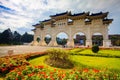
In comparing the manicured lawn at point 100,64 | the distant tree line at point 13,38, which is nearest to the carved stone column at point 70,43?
the manicured lawn at point 100,64

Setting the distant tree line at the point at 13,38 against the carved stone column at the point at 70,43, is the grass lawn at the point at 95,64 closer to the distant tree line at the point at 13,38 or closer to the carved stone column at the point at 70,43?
the carved stone column at the point at 70,43

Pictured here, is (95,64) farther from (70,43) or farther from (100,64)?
(70,43)

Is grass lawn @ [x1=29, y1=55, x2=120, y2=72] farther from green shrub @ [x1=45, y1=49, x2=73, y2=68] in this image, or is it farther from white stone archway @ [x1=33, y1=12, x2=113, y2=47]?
white stone archway @ [x1=33, y1=12, x2=113, y2=47]

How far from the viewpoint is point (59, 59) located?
9.87 meters

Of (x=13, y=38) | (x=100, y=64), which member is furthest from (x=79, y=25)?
(x=13, y=38)

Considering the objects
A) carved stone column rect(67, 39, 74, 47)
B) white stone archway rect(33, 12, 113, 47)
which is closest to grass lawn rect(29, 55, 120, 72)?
white stone archway rect(33, 12, 113, 47)

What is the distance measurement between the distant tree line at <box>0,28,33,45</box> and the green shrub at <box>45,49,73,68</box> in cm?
4421

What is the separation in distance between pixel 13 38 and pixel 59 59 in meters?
52.9

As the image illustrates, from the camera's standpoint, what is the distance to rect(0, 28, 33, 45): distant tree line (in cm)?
4866

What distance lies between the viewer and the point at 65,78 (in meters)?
4.31

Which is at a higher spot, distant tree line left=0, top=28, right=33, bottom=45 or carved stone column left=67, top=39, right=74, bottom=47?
distant tree line left=0, top=28, right=33, bottom=45

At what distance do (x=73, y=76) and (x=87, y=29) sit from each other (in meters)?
28.0

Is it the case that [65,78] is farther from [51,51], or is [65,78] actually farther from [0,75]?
[51,51]

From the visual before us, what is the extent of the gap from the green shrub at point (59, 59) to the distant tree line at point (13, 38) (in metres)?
44.2
